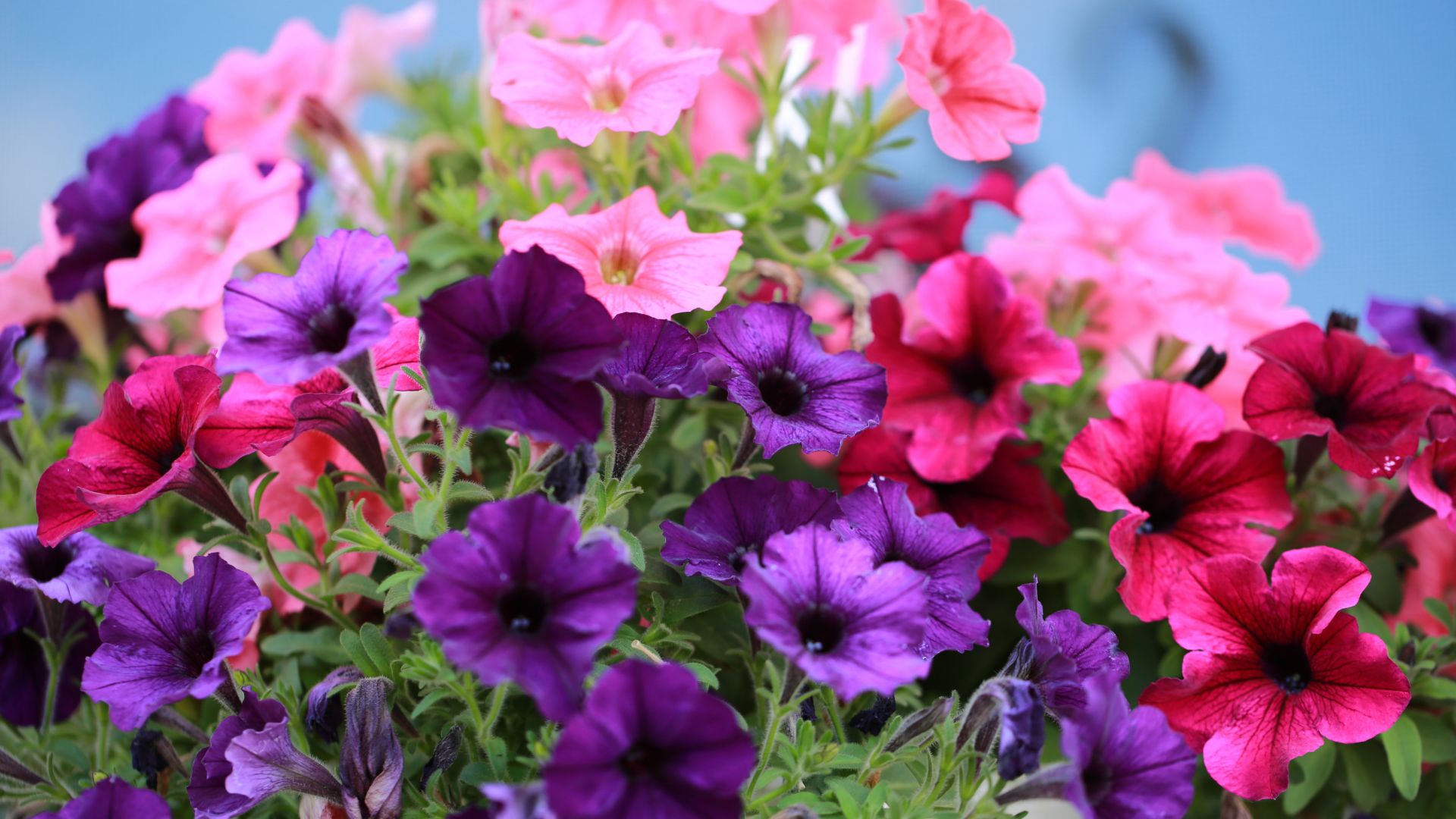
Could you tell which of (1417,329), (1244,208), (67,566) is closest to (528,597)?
(67,566)

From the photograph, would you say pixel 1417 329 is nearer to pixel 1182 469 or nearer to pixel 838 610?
pixel 1182 469

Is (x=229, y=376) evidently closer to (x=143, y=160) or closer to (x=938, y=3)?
(x=143, y=160)

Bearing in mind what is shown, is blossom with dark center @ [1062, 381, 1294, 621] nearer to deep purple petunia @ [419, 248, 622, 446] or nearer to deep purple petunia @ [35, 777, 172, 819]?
deep purple petunia @ [419, 248, 622, 446]

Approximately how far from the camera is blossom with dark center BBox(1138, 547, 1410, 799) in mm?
524

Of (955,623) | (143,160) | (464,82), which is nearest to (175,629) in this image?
(955,623)

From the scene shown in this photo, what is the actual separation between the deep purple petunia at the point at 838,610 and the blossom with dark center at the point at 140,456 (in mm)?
279

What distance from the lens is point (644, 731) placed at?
14.9 inches

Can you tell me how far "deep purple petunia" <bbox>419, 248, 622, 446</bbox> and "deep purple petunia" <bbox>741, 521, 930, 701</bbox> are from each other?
91 millimetres

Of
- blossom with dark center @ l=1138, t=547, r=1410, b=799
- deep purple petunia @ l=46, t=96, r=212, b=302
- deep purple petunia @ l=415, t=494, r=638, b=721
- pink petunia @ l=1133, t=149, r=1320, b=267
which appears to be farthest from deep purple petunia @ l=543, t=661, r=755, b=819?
pink petunia @ l=1133, t=149, r=1320, b=267

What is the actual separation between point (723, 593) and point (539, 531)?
16cm

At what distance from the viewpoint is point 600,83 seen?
0.62 m

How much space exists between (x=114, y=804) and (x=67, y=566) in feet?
0.50

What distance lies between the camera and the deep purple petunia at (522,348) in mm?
415

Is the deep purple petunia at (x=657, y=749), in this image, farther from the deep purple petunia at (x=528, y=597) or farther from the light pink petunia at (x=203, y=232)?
the light pink petunia at (x=203, y=232)
